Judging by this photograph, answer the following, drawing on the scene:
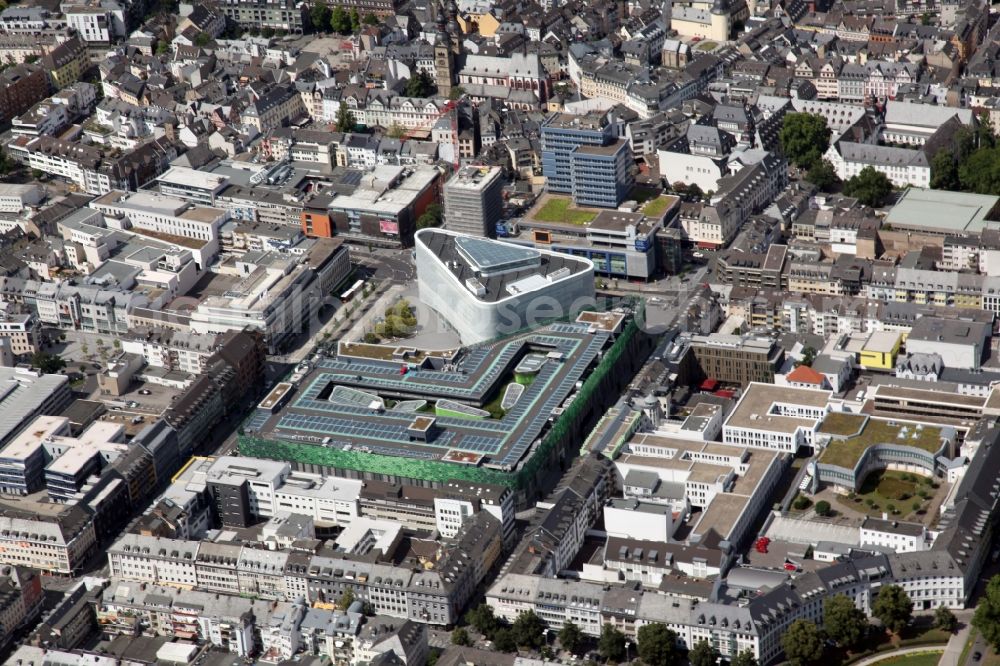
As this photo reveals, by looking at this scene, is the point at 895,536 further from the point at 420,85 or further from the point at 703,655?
the point at 420,85

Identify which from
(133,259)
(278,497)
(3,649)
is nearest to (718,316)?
(278,497)

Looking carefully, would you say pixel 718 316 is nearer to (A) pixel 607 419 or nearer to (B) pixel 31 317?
(A) pixel 607 419

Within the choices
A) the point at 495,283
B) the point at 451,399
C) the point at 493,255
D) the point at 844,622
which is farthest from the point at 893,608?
the point at 493,255

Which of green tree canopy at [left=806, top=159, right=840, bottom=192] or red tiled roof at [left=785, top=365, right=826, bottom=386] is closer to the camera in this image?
red tiled roof at [left=785, top=365, right=826, bottom=386]

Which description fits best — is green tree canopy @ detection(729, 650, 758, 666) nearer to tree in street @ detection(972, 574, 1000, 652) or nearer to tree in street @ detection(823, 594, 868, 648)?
tree in street @ detection(823, 594, 868, 648)

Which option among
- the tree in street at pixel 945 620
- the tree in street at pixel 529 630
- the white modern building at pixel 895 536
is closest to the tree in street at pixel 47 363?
the tree in street at pixel 529 630

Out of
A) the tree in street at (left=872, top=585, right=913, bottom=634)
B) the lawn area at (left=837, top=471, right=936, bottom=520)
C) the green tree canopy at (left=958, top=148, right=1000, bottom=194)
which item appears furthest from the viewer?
the green tree canopy at (left=958, top=148, right=1000, bottom=194)

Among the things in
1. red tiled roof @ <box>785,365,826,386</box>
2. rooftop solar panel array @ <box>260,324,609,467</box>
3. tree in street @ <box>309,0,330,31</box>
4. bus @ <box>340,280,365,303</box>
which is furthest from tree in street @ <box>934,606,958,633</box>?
tree in street @ <box>309,0,330,31</box>
